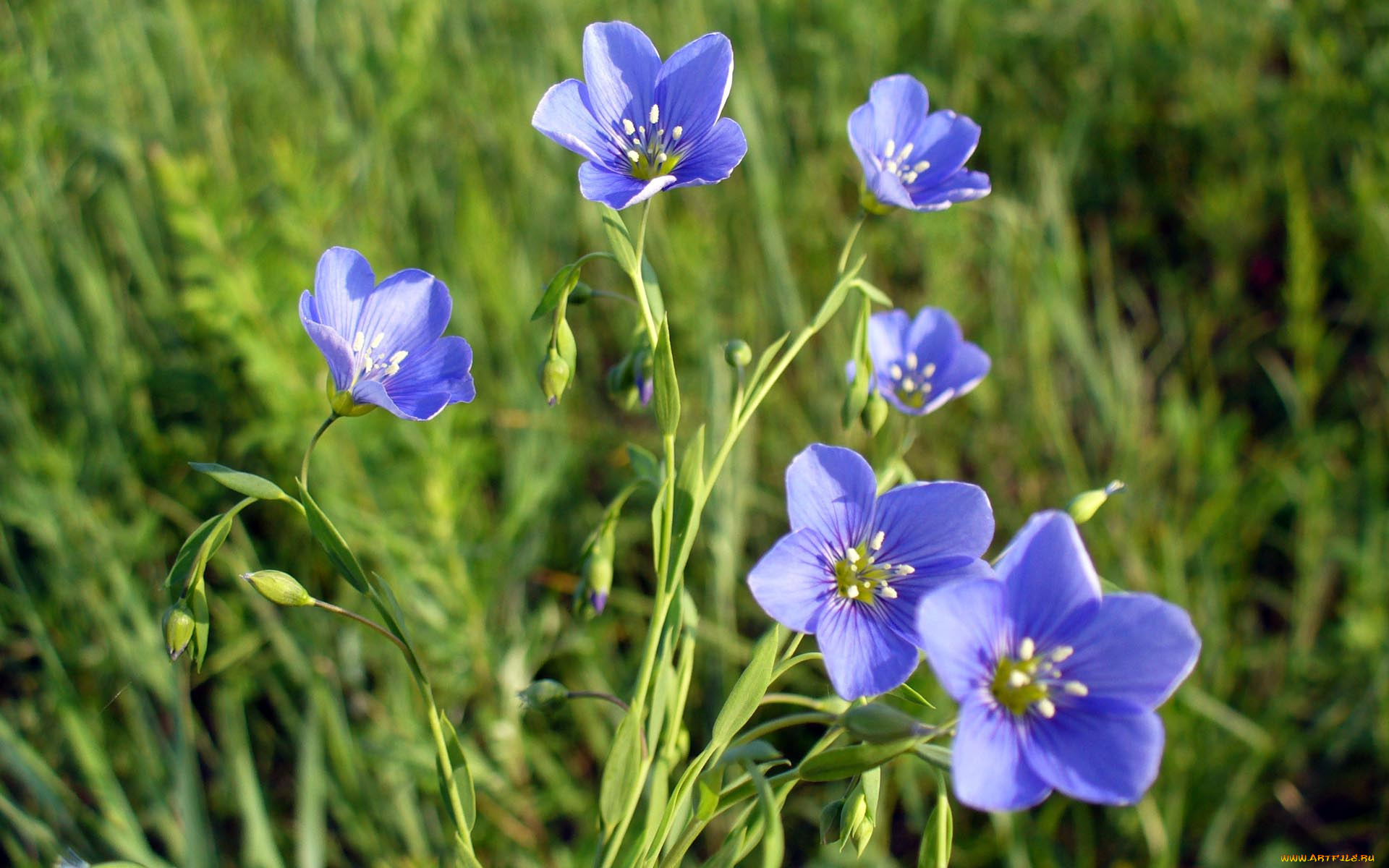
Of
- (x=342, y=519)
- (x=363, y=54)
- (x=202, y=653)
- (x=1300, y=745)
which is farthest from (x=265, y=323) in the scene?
(x=1300, y=745)

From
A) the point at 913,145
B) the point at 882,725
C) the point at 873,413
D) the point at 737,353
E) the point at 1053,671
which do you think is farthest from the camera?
the point at 913,145

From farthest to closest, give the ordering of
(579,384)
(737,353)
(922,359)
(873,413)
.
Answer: (579,384) < (922,359) < (873,413) < (737,353)

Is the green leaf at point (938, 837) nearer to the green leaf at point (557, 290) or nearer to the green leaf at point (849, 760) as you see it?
the green leaf at point (849, 760)

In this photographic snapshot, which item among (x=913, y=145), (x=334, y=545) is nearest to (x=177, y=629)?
(x=334, y=545)

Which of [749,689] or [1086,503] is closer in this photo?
[749,689]

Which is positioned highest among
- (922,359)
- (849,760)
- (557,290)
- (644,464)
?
(557,290)

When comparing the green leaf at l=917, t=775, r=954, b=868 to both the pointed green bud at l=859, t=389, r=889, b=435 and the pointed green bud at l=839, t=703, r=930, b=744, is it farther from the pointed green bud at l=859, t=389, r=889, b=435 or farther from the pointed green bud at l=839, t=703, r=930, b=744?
the pointed green bud at l=859, t=389, r=889, b=435

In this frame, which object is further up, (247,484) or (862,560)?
(247,484)

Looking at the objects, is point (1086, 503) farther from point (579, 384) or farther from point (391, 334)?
point (579, 384)
